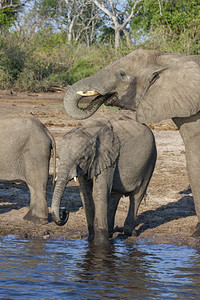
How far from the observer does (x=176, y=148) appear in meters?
11.1

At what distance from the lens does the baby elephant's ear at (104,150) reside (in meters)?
5.79

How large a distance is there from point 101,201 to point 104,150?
1.62 ft

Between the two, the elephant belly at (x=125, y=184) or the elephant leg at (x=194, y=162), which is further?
the elephant belly at (x=125, y=184)

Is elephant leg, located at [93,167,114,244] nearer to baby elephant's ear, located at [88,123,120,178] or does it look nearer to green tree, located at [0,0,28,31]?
baby elephant's ear, located at [88,123,120,178]

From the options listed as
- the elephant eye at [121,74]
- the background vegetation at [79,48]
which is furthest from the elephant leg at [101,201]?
the background vegetation at [79,48]

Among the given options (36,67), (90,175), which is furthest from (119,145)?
(36,67)

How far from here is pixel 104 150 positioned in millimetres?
5898

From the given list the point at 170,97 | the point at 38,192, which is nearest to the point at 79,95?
the point at 170,97

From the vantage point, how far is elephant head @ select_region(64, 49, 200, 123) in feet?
17.8

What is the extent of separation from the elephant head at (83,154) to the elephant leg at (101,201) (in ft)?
0.30

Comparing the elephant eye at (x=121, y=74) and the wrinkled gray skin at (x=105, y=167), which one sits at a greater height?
the elephant eye at (x=121, y=74)

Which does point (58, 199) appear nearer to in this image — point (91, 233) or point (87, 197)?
point (87, 197)

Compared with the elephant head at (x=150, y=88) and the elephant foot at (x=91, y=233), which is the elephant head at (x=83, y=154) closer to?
the elephant head at (x=150, y=88)

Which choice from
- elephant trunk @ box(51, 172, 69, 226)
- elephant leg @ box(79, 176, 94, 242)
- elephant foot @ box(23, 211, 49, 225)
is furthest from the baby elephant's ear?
elephant foot @ box(23, 211, 49, 225)
